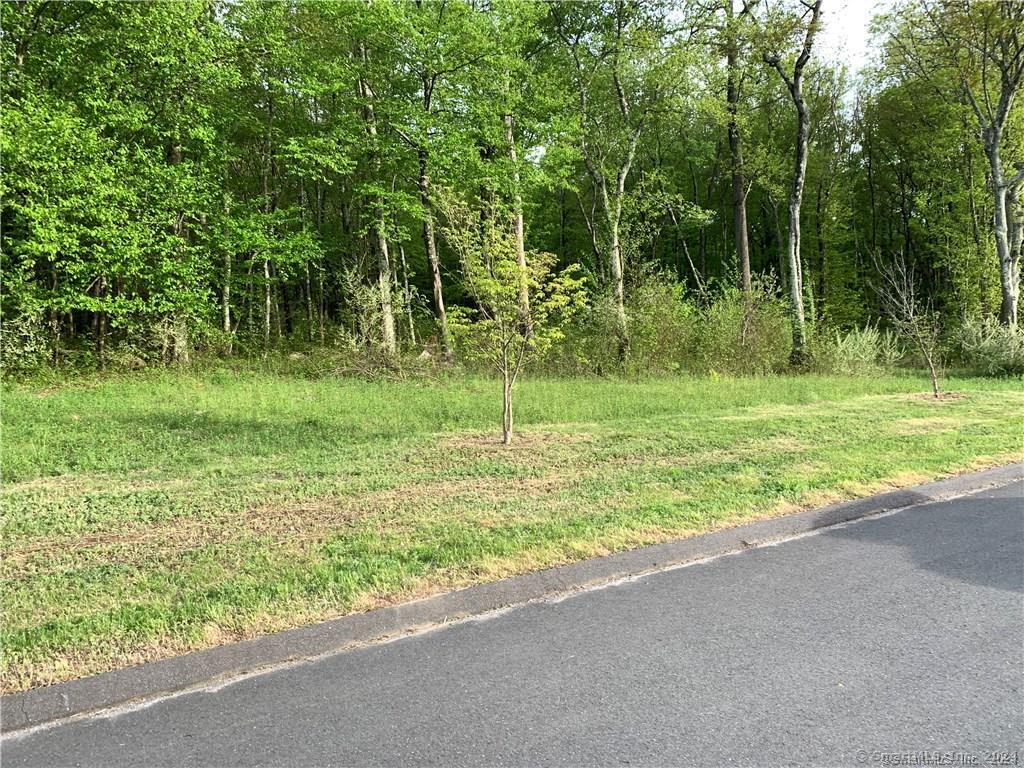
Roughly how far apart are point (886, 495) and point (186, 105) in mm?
19736

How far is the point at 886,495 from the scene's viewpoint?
5973 mm

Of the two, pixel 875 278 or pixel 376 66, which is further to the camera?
pixel 875 278

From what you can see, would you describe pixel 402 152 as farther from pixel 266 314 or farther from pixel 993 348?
pixel 993 348

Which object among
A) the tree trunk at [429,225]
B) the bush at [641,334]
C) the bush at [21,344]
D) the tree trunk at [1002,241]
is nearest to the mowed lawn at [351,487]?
the bush at [21,344]

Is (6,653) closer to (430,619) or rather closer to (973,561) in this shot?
(430,619)

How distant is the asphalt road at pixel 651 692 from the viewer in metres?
2.47

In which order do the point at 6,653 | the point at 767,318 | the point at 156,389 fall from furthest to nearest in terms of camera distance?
the point at 767,318 < the point at 156,389 < the point at 6,653

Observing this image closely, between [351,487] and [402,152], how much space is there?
16.2 meters

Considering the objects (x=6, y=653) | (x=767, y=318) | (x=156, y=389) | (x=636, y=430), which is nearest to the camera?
(x=6, y=653)

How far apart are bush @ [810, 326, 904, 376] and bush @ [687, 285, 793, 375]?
102cm

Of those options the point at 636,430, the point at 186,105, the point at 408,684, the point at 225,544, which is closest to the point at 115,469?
the point at 225,544

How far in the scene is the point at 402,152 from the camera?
20.0m

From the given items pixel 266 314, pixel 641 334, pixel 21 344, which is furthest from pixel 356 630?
pixel 266 314

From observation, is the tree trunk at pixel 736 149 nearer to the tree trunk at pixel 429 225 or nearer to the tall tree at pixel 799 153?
the tall tree at pixel 799 153
